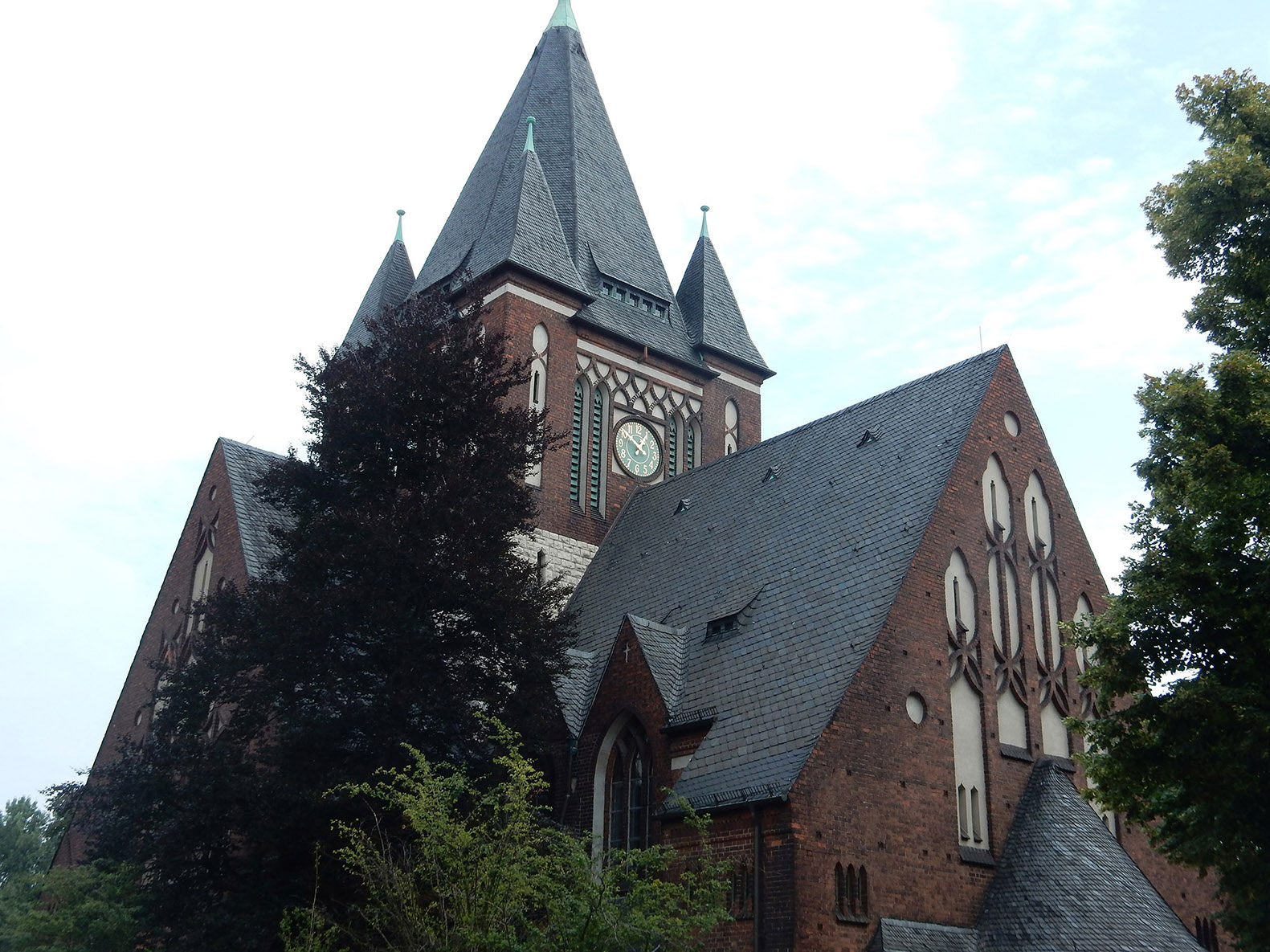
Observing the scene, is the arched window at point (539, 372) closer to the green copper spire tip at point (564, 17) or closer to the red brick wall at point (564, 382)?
the red brick wall at point (564, 382)

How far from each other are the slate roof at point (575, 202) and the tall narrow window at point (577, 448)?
194cm

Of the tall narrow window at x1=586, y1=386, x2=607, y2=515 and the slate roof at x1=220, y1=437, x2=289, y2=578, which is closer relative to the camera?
the slate roof at x1=220, y1=437, x2=289, y2=578

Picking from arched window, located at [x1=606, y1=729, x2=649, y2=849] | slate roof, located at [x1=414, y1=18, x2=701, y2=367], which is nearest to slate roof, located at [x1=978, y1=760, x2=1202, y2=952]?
arched window, located at [x1=606, y1=729, x2=649, y2=849]

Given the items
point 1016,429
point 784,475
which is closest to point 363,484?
point 784,475

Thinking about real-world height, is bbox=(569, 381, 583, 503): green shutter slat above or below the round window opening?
above

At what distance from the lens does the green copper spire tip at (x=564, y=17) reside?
144 ft

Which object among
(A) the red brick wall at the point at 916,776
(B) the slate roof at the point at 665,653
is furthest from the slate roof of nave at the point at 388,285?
(A) the red brick wall at the point at 916,776

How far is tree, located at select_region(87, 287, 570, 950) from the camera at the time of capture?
19.7 meters

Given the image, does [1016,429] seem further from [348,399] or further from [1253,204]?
[348,399]

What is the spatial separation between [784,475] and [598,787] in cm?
796

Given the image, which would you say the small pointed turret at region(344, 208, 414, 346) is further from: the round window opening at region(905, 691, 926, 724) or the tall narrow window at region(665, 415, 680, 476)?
the round window opening at region(905, 691, 926, 724)

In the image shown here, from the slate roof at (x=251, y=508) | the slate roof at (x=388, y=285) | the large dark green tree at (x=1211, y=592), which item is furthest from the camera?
the slate roof at (x=388, y=285)

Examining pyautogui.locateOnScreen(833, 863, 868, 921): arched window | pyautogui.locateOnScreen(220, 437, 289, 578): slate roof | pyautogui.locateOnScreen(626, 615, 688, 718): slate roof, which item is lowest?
pyautogui.locateOnScreen(833, 863, 868, 921): arched window

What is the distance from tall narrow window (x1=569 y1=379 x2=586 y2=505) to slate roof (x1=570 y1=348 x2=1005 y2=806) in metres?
1.70
